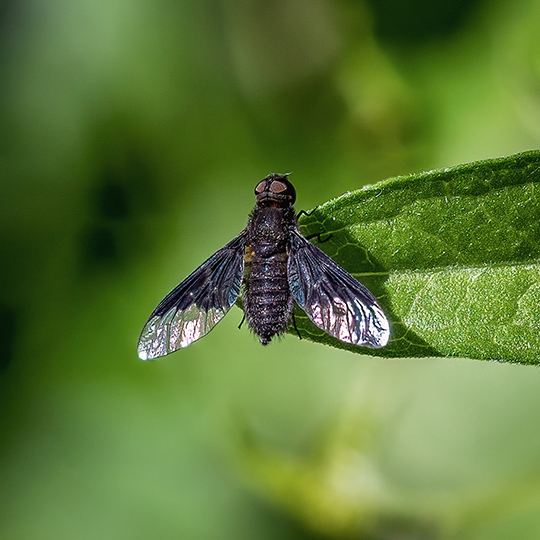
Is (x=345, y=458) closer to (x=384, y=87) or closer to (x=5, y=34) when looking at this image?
(x=384, y=87)

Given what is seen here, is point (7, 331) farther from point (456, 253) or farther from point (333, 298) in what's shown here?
point (456, 253)

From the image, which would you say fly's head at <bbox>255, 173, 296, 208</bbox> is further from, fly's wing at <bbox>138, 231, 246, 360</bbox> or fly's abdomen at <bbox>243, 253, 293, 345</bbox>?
fly's abdomen at <bbox>243, 253, 293, 345</bbox>

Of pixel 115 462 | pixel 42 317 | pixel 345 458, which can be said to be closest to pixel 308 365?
pixel 345 458

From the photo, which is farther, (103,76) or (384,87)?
(103,76)

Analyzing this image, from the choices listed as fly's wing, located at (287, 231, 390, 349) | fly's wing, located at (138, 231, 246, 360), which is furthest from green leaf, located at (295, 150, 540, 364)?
fly's wing, located at (138, 231, 246, 360)

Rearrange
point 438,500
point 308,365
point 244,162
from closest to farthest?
1. point 438,500
2. point 308,365
3. point 244,162
